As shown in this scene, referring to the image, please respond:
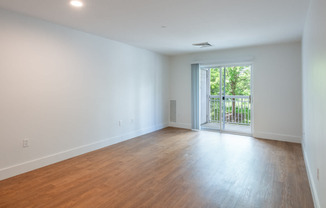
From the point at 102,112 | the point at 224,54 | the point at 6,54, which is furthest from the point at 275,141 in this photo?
the point at 6,54

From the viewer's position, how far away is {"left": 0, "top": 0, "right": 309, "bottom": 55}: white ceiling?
2.53m

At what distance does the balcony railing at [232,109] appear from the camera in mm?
5953

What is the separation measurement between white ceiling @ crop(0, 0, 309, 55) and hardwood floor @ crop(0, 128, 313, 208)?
2374 millimetres

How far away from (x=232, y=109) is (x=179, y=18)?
4.10m

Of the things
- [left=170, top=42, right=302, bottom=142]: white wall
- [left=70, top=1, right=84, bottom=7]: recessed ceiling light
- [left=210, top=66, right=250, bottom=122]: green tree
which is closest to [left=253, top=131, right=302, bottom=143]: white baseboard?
[left=170, top=42, right=302, bottom=142]: white wall

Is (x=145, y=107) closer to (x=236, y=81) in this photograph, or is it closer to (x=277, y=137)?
(x=236, y=81)

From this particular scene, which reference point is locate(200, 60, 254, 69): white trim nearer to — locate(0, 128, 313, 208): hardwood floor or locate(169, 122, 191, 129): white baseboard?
locate(169, 122, 191, 129): white baseboard

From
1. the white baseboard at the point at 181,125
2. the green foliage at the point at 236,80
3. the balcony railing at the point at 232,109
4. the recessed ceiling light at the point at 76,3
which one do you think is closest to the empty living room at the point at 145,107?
the recessed ceiling light at the point at 76,3

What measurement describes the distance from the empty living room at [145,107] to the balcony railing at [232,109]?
0.31 metres

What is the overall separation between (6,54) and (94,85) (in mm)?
1537

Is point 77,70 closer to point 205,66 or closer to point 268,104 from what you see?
point 205,66

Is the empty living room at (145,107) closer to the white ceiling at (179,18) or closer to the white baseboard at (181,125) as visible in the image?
the white ceiling at (179,18)

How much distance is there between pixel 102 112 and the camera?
4188mm

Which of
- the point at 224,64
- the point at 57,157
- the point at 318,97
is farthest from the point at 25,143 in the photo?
the point at 224,64
